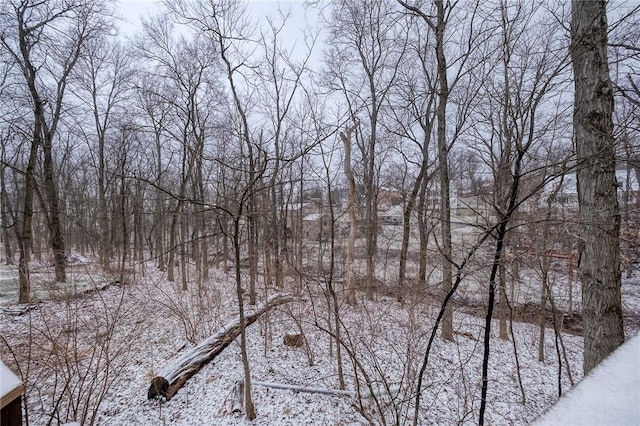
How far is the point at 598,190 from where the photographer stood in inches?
96.3

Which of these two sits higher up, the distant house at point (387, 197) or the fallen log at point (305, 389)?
the distant house at point (387, 197)

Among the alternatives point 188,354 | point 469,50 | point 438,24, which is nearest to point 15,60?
point 188,354

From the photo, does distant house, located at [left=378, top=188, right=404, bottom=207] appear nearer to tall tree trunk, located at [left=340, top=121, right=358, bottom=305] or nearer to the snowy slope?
tall tree trunk, located at [left=340, top=121, right=358, bottom=305]

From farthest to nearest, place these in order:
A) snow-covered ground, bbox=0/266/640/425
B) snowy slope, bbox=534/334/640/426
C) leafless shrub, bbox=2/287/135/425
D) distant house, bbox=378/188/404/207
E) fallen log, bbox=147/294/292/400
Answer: distant house, bbox=378/188/404/207 < fallen log, bbox=147/294/292/400 < snow-covered ground, bbox=0/266/640/425 < leafless shrub, bbox=2/287/135/425 < snowy slope, bbox=534/334/640/426

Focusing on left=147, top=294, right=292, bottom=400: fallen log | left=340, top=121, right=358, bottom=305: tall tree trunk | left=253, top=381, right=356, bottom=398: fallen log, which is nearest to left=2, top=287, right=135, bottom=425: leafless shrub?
left=147, top=294, right=292, bottom=400: fallen log

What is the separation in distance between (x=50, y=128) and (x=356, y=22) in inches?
479

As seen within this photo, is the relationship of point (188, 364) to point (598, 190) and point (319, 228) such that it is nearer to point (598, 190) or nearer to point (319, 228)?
point (319, 228)

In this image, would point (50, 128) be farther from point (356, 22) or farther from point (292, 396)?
point (292, 396)

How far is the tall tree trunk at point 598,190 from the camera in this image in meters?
2.43

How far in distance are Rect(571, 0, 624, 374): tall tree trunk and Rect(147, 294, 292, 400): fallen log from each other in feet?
17.5

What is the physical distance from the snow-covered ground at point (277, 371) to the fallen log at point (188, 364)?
11 cm

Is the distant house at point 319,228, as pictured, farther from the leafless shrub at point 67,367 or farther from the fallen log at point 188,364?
the leafless shrub at point 67,367

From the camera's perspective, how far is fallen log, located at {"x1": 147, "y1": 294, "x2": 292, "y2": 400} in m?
3.63

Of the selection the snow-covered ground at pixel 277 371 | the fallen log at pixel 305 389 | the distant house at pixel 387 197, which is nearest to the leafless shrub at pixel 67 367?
the snow-covered ground at pixel 277 371
